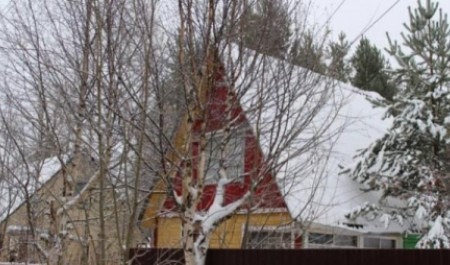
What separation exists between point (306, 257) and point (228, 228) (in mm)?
5669

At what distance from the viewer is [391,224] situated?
549 inches

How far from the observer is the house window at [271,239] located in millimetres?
10484

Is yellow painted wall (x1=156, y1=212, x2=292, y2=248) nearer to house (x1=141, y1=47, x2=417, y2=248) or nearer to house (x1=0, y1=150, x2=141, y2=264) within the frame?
house (x1=141, y1=47, x2=417, y2=248)

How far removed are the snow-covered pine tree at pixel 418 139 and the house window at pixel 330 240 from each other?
1.08 metres

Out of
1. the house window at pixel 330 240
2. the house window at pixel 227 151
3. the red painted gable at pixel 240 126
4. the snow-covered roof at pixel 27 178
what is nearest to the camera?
the red painted gable at pixel 240 126

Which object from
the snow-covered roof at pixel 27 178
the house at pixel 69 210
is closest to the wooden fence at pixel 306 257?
the house at pixel 69 210

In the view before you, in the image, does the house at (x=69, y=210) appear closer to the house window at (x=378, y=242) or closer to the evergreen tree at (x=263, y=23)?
the evergreen tree at (x=263, y=23)

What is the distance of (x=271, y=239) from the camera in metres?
11.1

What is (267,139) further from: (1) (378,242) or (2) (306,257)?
(1) (378,242)

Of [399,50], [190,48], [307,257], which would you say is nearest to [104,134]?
[190,48]

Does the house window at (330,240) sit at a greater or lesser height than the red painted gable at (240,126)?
lesser

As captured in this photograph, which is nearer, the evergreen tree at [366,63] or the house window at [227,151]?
the house window at [227,151]

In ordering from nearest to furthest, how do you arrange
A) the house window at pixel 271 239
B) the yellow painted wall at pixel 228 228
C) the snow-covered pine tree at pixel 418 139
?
the house window at pixel 271 239
the yellow painted wall at pixel 228 228
the snow-covered pine tree at pixel 418 139

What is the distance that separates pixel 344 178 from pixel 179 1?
28.9 ft
